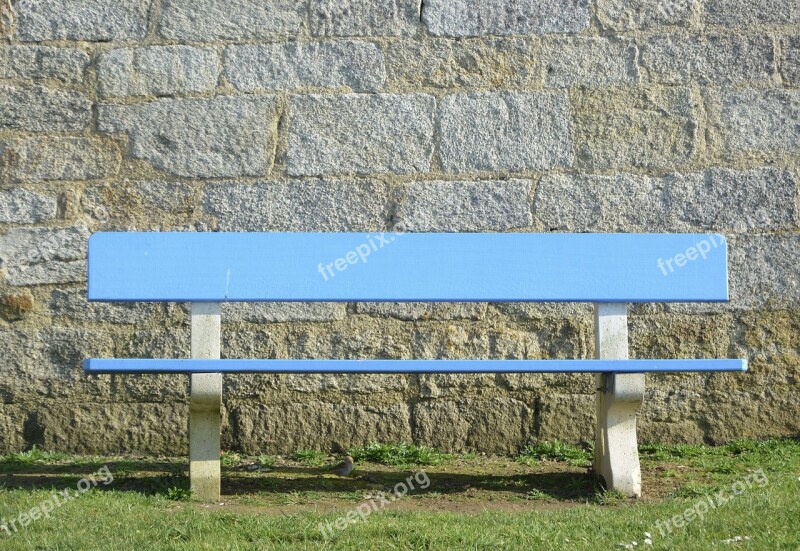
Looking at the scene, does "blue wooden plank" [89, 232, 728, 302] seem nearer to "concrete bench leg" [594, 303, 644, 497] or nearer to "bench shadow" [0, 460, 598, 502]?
"concrete bench leg" [594, 303, 644, 497]

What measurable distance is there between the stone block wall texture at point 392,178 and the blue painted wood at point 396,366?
31.7 inches

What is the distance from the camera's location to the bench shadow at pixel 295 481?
3410 millimetres

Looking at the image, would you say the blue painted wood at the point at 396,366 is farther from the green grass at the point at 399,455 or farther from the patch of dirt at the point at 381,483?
the green grass at the point at 399,455

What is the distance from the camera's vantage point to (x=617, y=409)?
Result: 3371 mm

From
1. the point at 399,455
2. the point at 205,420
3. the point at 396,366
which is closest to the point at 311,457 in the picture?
the point at 399,455

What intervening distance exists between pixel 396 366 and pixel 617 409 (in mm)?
773

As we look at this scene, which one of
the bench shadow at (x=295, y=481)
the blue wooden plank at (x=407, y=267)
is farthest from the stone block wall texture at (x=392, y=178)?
the blue wooden plank at (x=407, y=267)

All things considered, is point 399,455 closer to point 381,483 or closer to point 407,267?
point 381,483

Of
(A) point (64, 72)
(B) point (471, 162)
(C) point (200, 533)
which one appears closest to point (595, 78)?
Answer: (B) point (471, 162)

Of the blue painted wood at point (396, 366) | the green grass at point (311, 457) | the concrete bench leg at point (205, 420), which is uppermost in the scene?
the blue painted wood at point (396, 366)

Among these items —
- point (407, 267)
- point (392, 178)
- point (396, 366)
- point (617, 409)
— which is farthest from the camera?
point (392, 178)

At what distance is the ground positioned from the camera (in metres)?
2.71

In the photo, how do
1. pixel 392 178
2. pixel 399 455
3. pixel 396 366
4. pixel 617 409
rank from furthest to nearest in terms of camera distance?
pixel 392 178, pixel 399 455, pixel 617 409, pixel 396 366

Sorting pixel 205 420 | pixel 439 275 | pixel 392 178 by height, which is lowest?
pixel 205 420
